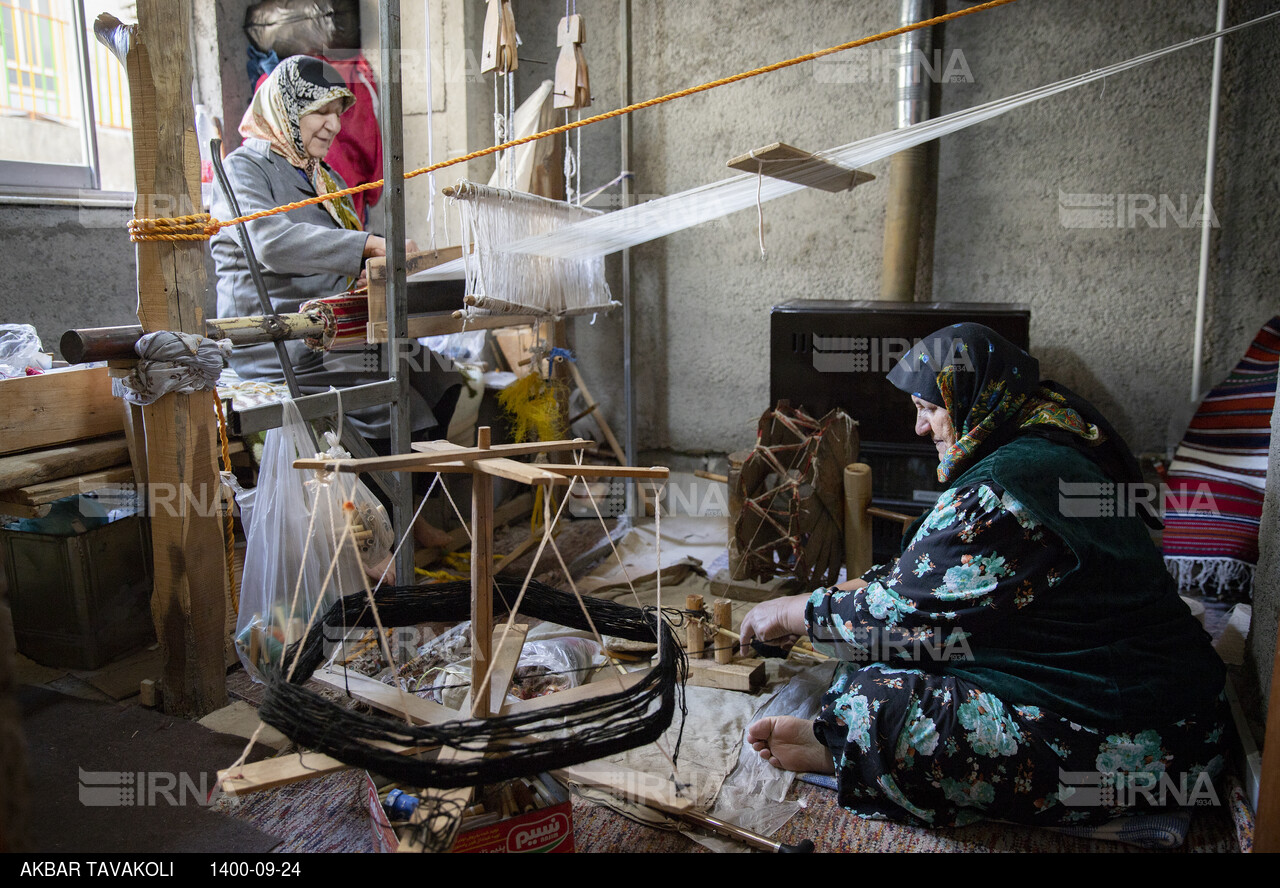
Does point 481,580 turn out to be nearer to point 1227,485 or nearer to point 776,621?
point 776,621

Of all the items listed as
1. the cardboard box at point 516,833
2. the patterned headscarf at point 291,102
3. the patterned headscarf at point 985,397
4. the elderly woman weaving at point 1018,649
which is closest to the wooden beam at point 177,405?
the patterned headscarf at point 291,102

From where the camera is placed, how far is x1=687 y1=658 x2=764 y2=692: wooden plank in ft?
8.41

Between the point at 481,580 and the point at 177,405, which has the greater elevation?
the point at 177,405

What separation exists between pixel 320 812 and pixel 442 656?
0.67 m

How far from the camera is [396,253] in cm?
253

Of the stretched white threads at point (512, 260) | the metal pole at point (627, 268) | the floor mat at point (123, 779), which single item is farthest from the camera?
the metal pole at point (627, 268)

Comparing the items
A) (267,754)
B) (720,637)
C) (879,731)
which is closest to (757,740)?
(879,731)

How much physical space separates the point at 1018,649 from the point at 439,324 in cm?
199

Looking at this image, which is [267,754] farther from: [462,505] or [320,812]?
[462,505]

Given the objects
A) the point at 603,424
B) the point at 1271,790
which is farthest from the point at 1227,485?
the point at 603,424

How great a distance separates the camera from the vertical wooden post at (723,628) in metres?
2.66

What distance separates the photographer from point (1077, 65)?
12.0 feet

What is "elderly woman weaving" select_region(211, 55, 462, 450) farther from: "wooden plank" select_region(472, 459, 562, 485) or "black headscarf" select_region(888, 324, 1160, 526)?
"black headscarf" select_region(888, 324, 1160, 526)

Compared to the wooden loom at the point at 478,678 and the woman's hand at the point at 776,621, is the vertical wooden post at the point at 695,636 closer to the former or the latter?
the woman's hand at the point at 776,621
